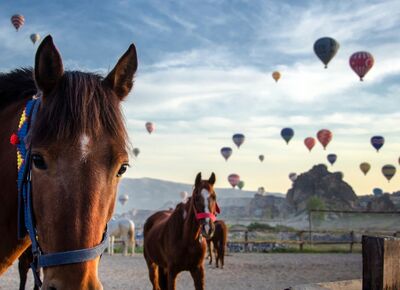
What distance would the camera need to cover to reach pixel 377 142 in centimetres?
5772

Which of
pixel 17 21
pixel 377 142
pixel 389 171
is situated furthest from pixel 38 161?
pixel 389 171

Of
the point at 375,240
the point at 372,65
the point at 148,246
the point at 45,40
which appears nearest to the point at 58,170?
the point at 45,40

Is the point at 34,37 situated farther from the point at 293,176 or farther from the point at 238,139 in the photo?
the point at 293,176

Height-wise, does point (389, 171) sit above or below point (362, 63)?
below

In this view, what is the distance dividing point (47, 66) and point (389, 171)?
240ft

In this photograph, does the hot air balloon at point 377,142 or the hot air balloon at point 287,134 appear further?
the hot air balloon at point 287,134

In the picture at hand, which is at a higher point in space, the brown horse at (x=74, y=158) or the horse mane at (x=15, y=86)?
the horse mane at (x=15, y=86)

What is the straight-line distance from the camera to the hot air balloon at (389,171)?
6844 cm

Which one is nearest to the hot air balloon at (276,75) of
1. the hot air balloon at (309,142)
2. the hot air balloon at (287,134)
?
the hot air balloon at (287,134)

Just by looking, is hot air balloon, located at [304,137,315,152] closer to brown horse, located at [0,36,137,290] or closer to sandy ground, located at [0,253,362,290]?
sandy ground, located at [0,253,362,290]

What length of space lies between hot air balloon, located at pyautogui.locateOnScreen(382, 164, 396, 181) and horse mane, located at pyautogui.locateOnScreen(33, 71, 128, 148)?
7243cm

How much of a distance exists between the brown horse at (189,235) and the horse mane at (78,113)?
6.00 metres

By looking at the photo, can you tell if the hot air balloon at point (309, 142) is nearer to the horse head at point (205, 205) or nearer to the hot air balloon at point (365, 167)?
the hot air balloon at point (365, 167)

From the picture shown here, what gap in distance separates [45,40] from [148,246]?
8035 millimetres
